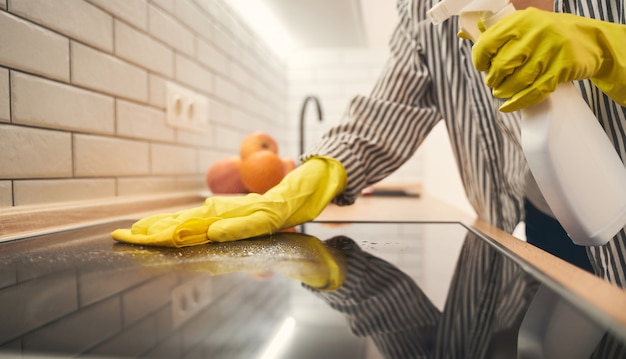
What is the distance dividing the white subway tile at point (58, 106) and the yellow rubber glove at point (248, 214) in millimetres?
226

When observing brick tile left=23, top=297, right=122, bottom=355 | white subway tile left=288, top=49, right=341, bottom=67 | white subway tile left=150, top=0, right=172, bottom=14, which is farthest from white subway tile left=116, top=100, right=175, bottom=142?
white subway tile left=288, top=49, right=341, bottom=67

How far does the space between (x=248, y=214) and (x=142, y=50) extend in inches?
19.6

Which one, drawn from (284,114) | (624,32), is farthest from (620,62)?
(284,114)

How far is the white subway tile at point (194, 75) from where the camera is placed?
1035mm

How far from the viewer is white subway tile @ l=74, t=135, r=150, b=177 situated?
2.29 ft

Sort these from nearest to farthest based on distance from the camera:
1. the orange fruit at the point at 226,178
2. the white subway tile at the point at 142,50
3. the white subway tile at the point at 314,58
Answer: the white subway tile at the point at 142,50, the orange fruit at the point at 226,178, the white subway tile at the point at 314,58

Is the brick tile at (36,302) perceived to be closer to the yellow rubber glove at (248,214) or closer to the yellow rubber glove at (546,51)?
the yellow rubber glove at (248,214)

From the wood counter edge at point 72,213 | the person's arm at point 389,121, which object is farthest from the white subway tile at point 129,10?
the person's arm at point 389,121

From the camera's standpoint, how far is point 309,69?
2203 millimetres

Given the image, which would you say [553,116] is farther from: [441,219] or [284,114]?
[284,114]

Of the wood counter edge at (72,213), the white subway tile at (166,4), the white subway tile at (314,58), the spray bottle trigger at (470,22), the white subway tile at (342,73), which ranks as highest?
the white subway tile at (314,58)

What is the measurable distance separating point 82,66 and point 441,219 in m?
0.66

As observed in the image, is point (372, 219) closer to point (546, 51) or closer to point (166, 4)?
point (546, 51)

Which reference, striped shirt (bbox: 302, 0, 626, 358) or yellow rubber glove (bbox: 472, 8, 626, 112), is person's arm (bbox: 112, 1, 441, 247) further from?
yellow rubber glove (bbox: 472, 8, 626, 112)
